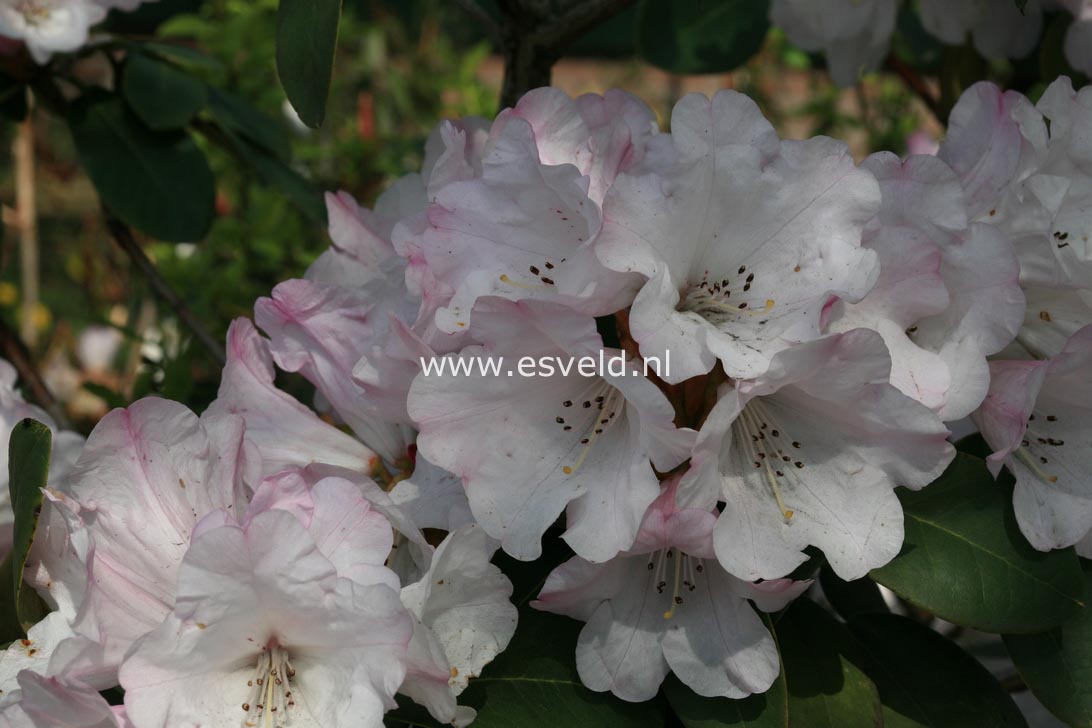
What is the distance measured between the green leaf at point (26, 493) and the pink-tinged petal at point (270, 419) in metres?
0.14

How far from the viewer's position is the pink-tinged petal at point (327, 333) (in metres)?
0.98

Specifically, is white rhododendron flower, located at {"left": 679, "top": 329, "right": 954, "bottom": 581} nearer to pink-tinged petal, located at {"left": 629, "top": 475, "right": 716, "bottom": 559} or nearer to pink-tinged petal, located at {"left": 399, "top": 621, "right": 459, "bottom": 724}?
pink-tinged petal, located at {"left": 629, "top": 475, "right": 716, "bottom": 559}

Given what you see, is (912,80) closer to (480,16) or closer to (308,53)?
(480,16)

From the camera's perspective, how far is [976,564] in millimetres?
898

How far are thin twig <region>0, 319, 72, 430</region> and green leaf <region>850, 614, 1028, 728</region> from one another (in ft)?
3.09

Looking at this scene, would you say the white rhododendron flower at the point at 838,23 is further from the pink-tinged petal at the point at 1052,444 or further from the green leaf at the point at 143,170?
the green leaf at the point at 143,170

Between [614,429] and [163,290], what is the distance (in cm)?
80

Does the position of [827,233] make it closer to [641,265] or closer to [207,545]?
[641,265]

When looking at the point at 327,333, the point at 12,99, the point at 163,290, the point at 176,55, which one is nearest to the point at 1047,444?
the point at 327,333

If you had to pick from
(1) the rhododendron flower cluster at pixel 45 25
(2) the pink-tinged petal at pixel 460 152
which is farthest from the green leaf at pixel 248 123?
(2) the pink-tinged petal at pixel 460 152

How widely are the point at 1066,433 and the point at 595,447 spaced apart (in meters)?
0.40

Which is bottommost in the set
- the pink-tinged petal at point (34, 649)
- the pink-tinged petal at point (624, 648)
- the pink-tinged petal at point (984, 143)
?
the pink-tinged petal at point (624, 648)

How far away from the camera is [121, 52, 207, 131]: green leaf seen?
1.46 metres

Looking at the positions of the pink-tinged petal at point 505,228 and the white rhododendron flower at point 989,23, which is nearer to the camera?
the pink-tinged petal at point 505,228
